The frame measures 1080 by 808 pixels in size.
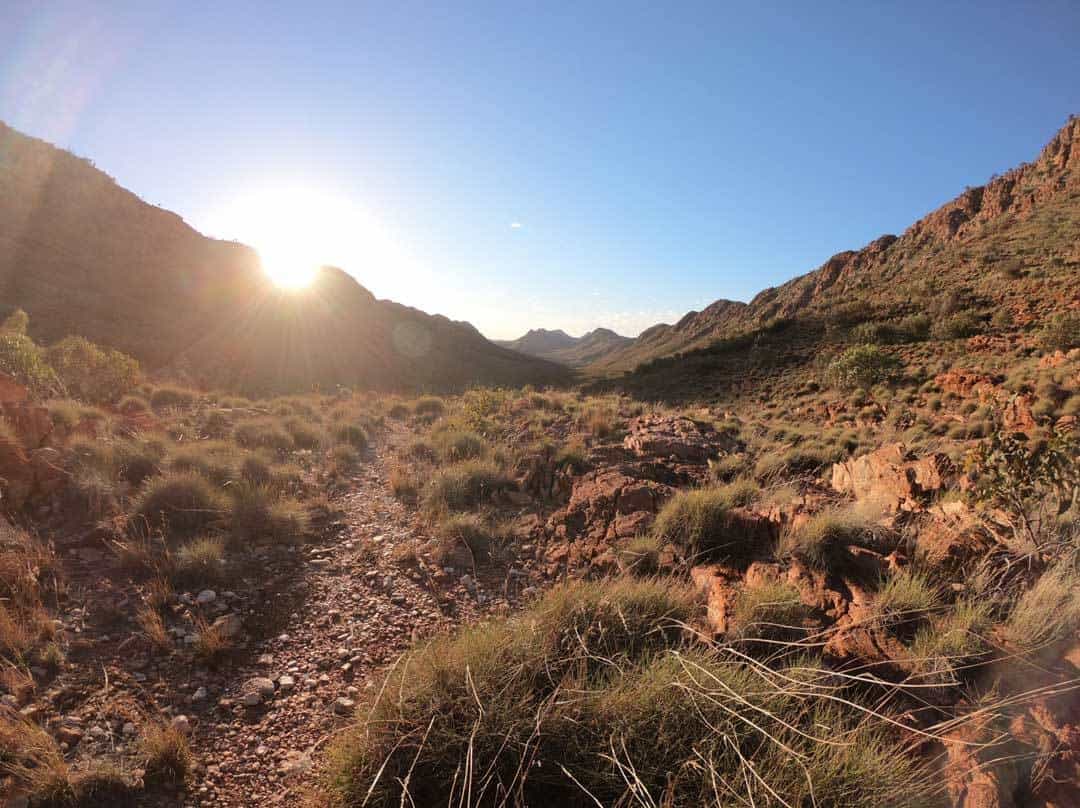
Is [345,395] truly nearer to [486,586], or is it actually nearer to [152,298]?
[486,586]

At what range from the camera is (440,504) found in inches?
222

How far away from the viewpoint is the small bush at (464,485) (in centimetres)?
597

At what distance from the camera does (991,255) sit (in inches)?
974

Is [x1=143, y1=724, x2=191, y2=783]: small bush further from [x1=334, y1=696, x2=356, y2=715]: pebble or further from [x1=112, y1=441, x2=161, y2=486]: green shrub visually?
[x1=112, y1=441, x2=161, y2=486]: green shrub

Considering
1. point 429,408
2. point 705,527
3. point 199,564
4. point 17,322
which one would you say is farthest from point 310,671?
point 17,322

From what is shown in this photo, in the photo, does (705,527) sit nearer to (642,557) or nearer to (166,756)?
(642,557)

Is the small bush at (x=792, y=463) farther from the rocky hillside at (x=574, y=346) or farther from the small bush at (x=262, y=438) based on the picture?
the rocky hillside at (x=574, y=346)

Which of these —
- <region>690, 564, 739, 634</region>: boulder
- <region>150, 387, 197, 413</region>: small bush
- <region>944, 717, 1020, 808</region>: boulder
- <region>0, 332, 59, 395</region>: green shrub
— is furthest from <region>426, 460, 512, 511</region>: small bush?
<region>150, 387, 197, 413</region>: small bush

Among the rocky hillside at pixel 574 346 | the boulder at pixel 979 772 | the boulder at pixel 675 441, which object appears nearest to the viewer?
the boulder at pixel 979 772

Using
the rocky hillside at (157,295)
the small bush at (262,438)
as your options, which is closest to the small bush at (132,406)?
the small bush at (262,438)

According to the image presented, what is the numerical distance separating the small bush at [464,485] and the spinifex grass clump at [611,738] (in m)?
3.45

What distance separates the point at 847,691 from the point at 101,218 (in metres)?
44.2

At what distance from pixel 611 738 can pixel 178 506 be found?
5272mm

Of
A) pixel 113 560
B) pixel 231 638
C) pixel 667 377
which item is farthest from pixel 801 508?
pixel 667 377
